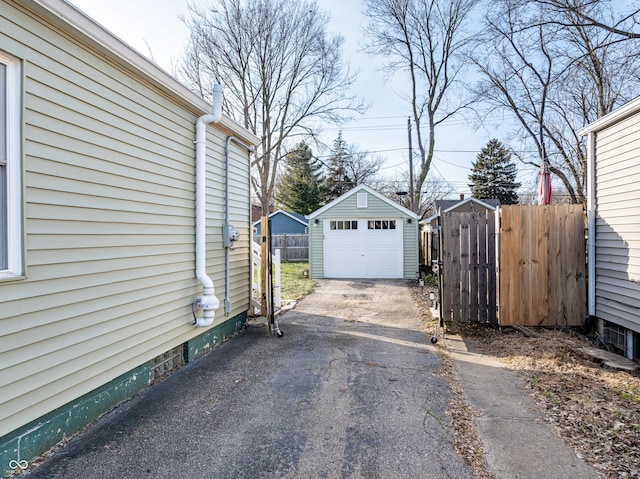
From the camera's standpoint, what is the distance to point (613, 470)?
8.00 ft

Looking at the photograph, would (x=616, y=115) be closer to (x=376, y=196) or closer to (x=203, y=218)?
(x=203, y=218)

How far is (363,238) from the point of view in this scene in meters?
13.2

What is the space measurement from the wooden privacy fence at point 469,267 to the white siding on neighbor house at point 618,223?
1406mm

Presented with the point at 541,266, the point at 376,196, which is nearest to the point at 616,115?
the point at 541,266

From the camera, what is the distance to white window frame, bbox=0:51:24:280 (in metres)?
2.38

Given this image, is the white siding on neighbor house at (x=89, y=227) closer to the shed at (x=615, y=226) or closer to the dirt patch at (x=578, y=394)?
the dirt patch at (x=578, y=394)

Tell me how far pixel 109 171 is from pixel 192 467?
2.46m

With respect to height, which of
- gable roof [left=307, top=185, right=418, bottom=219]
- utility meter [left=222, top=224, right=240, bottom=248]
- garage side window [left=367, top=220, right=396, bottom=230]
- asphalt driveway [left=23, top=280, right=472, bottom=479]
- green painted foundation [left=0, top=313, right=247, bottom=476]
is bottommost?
asphalt driveway [left=23, top=280, right=472, bottom=479]

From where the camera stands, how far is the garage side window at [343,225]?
1325cm

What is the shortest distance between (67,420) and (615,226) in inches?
254

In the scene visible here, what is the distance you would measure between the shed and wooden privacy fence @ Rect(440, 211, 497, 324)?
1.36 metres

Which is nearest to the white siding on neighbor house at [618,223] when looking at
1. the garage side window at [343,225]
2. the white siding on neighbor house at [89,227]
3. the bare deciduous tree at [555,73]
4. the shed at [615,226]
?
the shed at [615,226]

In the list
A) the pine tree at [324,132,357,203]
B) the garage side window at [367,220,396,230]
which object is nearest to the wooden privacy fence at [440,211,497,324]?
the garage side window at [367,220,396,230]

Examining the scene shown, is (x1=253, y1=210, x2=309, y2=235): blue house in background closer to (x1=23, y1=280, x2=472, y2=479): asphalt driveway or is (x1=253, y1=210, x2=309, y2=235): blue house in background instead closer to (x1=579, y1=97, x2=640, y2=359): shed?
(x1=23, y1=280, x2=472, y2=479): asphalt driveway
